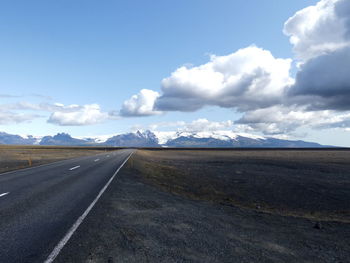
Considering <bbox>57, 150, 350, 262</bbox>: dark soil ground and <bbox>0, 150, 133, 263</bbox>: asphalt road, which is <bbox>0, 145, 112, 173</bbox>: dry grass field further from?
<bbox>57, 150, 350, 262</bbox>: dark soil ground

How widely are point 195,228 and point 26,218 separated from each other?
4929 millimetres

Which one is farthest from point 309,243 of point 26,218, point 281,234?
point 26,218

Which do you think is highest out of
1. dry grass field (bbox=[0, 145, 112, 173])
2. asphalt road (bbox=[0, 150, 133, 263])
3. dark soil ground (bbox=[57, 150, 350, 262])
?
dry grass field (bbox=[0, 145, 112, 173])

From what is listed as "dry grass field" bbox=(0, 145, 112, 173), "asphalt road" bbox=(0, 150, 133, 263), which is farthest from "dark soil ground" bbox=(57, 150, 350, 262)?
"dry grass field" bbox=(0, 145, 112, 173)

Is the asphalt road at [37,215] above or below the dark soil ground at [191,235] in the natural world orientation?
above

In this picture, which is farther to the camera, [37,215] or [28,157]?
[28,157]

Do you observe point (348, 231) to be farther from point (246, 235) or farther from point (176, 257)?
point (176, 257)

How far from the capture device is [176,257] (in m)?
5.45

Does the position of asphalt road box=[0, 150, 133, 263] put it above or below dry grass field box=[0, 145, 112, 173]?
below

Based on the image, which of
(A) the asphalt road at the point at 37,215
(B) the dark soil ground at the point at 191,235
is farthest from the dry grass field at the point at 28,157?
(B) the dark soil ground at the point at 191,235

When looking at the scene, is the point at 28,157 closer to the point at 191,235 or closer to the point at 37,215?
the point at 37,215

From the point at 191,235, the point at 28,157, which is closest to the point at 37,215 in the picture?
the point at 191,235

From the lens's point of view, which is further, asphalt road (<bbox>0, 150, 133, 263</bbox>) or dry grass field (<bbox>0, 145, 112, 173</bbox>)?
dry grass field (<bbox>0, 145, 112, 173</bbox>)

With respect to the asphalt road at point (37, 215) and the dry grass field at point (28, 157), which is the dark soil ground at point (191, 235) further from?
the dry grass field at point (28, 157)
